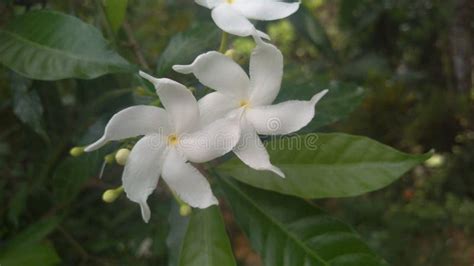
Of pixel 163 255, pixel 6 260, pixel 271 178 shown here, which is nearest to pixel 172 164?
pixel 271 178

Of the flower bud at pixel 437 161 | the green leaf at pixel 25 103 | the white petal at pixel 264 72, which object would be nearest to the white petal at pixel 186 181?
the white petal at pixel 264 72

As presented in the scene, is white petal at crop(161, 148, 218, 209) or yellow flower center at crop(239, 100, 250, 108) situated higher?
yellow flower center at crop(239, 100, 250, 108)

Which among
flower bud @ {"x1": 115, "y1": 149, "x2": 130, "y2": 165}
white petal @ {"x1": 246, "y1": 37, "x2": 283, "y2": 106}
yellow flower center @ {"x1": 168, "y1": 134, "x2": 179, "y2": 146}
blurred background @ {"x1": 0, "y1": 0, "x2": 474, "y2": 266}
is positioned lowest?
blurred background @ {"x1": 0, "y1": 0, "x2": 474, "y2": 266}

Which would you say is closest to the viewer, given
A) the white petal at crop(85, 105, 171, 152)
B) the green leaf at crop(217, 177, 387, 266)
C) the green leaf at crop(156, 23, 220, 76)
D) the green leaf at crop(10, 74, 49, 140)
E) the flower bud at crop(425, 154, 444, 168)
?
the white petal at crop(85, 105, 171, 152)

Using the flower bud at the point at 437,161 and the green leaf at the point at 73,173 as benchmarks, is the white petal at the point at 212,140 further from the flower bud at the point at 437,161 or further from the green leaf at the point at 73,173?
the flower bud at the point at 437,161

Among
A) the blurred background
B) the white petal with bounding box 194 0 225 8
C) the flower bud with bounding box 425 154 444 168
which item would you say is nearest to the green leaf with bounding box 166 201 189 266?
the blurred background

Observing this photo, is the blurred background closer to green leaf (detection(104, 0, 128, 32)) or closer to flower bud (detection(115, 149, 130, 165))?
green leaf (detection(104, 0, 128, 32))

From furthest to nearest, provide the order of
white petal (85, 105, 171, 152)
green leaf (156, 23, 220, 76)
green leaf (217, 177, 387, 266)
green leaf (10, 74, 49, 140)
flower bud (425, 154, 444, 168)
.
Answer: flower bud (425, 154, 444, 168), green leaf (10, 74, 49, 140), green leaf (156, 23, 220, 76), green leaf (217, 177, 387, 266), white petal (85, 105, 171, 152)

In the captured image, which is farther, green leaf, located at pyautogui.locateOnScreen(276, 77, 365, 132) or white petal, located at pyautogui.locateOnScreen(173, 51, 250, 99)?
green leaf, located at pyautogui.locateOnScreen(276, 77, 365, 132)
